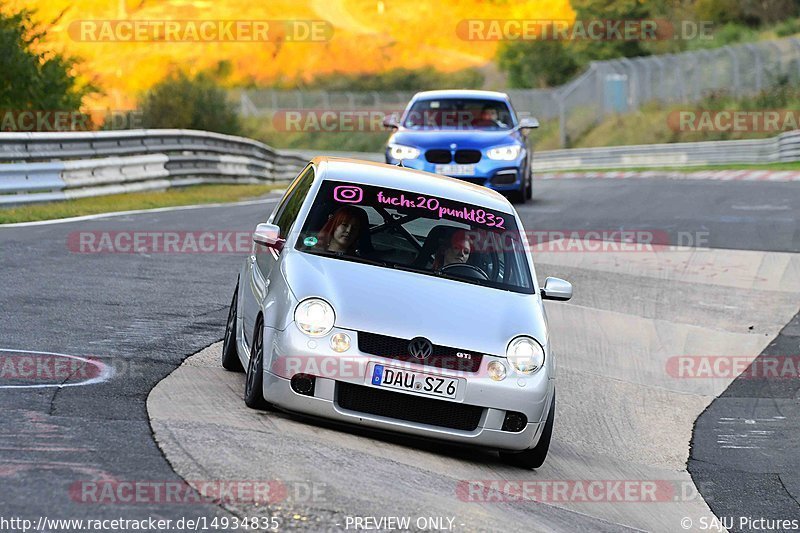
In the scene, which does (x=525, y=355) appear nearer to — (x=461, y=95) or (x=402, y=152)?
(x=402, y=152)

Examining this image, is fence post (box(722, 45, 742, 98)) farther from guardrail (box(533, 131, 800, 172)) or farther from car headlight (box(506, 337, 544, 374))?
car headlight (box(506, 337, 544, 374))

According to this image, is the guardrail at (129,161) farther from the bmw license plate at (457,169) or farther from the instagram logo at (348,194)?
the instagram logo at (348,194)

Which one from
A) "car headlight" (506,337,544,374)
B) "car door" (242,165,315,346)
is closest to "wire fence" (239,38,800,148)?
"car door" (242,165,315,346)

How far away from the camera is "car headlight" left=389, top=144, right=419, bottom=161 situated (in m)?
20.2

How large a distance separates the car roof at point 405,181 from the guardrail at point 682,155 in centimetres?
3014

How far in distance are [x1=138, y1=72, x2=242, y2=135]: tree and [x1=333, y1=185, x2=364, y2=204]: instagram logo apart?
2444cm

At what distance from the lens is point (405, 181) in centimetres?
879

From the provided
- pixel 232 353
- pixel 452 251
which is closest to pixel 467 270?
pixel 452 251

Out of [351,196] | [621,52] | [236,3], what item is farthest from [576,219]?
[236,3]

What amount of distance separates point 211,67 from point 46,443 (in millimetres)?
101007

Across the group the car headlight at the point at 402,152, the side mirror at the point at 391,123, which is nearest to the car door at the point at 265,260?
the car headlight at the point at 402,152

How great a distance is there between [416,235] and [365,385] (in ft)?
5.73

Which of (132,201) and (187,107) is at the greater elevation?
(187,107)

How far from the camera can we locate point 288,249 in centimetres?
807
